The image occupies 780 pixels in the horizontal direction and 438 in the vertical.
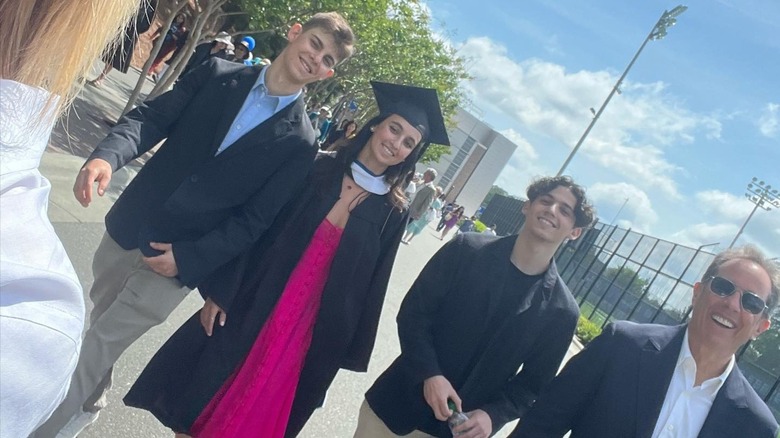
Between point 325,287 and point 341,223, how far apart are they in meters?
0.32

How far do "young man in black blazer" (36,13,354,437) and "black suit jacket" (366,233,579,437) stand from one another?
89 cm

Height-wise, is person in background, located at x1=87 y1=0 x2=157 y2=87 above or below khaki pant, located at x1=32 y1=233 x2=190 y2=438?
above

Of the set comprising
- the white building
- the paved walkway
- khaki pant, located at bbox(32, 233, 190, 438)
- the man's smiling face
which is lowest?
the paved walkway

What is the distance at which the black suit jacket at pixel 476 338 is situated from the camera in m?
2.89

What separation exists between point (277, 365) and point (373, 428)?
2.03 feet

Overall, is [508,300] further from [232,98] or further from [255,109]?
[232,98]

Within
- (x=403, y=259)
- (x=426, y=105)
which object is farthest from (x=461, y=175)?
(x=426, y=105)

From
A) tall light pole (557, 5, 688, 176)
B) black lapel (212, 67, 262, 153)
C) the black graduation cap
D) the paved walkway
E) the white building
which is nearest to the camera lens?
black lapel (212, 67, 262, 153)

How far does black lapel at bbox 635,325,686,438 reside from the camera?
236 cm

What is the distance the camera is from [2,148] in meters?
0.73

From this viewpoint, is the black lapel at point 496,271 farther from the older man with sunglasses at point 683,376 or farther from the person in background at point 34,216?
the person in background at point 34,216

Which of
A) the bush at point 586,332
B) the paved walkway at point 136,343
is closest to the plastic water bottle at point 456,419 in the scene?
the paved walkway at point 136,343

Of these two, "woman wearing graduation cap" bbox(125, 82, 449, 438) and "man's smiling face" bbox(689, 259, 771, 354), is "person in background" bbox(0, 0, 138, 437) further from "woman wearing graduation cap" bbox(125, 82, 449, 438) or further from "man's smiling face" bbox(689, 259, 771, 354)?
"man's smiling face" bbox(689, 259, 771, 354)

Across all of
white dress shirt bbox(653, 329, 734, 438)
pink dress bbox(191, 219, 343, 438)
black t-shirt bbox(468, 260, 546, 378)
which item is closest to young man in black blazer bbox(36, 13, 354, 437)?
pink dress bbox(191, 219, 343, 438)
